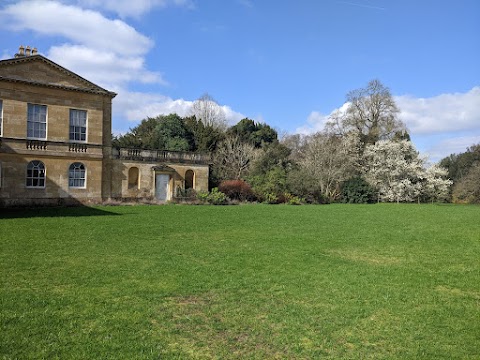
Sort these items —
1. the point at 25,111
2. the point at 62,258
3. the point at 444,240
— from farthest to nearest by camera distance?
the point at 25,111, the point at 444,240, the point at 62,258

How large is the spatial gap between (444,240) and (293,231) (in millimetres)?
4967

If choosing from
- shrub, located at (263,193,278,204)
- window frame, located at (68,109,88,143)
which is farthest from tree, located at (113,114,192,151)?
window frame, located at (68,109,88,143)

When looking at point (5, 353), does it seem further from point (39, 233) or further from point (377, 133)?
point (377, 133)

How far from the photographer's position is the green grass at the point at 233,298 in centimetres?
451

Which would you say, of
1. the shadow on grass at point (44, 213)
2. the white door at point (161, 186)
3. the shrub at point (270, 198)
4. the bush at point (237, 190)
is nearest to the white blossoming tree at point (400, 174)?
the shrub at point (270, 198)

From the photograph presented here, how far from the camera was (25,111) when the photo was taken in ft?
76.6

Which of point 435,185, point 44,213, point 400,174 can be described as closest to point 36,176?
point 44,213

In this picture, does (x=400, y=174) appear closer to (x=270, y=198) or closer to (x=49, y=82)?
(x=270, y=198)

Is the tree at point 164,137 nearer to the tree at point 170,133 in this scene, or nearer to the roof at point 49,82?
the tree at point 170,133

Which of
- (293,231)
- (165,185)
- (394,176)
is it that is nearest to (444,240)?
(293,231)

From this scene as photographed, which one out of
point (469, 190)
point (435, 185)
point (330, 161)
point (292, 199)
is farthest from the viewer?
point (469, 190)

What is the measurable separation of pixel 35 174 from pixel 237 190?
14616 millimetres

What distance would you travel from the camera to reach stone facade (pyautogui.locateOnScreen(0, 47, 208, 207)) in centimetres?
2283

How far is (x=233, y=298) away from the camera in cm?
624
